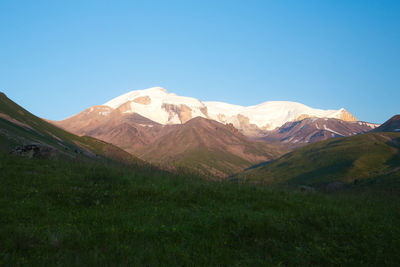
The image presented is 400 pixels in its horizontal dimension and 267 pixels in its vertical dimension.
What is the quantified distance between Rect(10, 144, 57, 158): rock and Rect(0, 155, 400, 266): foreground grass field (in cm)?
636

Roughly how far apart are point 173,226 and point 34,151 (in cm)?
1625

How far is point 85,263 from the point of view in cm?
857

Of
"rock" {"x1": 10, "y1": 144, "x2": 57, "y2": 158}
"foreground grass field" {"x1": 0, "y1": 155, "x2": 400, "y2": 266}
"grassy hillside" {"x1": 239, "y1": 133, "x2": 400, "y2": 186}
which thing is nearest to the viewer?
"foreground grass field" {"x1": 0, "y1": 155, "x2": 400, "y2": 266}

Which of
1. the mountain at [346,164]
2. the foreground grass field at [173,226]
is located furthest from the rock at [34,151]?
the mountain at [346,164]

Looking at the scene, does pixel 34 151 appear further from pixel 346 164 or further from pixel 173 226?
pixel 346 164

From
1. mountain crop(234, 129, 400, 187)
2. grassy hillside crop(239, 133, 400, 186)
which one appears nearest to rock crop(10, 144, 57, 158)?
mountain crop(234, 129, 400, 187)

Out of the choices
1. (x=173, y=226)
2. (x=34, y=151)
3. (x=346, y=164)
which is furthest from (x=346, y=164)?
(x=173, y=226)

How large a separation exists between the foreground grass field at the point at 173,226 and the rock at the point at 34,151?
6.36 meters

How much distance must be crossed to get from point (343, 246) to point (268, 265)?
11.6 feet

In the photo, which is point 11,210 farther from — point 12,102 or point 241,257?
point 12,102

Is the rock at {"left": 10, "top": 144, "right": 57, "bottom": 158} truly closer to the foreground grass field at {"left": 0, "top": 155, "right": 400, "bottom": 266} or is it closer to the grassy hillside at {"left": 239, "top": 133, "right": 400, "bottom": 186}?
the foreground grass field at {"left": 0, "top": 155, "right": 400, "bottom": 266}

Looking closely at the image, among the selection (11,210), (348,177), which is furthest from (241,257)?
(348,177)

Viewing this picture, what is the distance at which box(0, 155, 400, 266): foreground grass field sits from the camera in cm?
933

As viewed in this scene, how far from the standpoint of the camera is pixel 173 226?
37.6 feet
